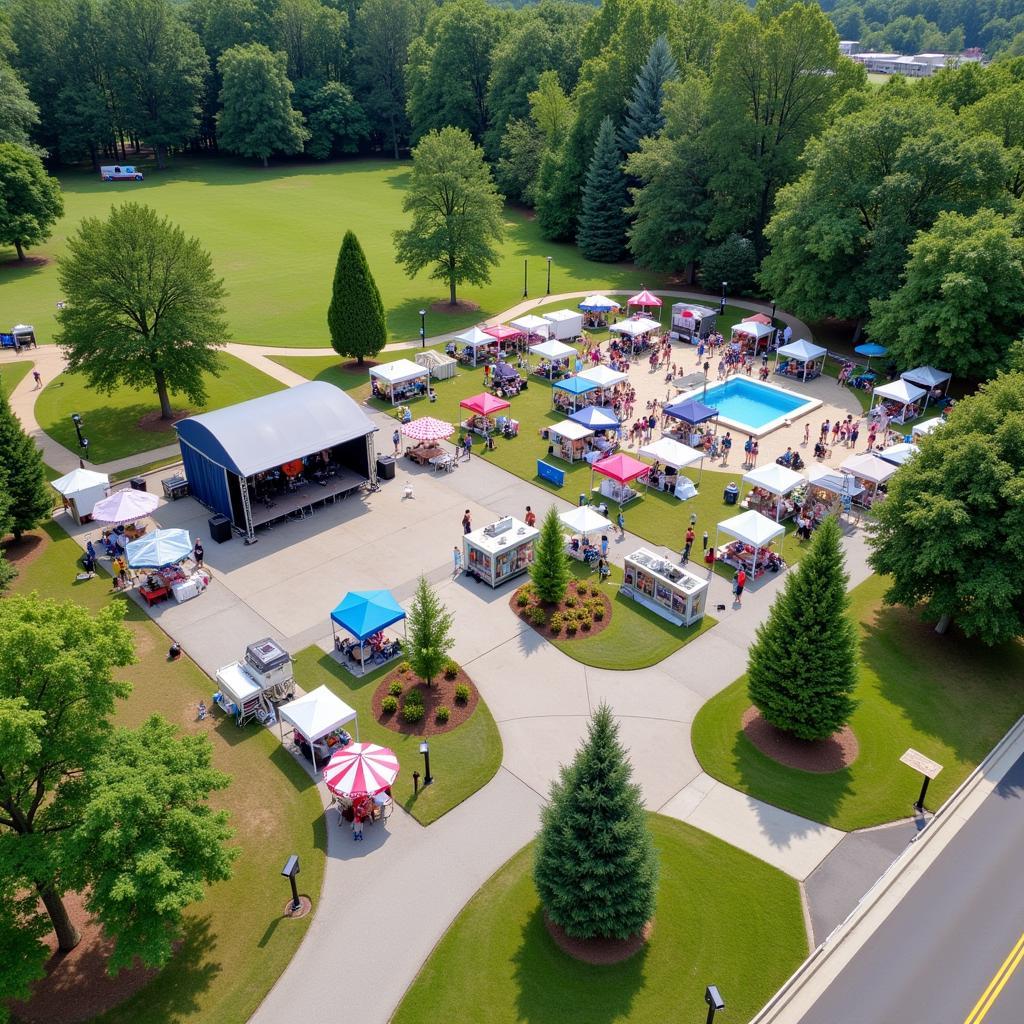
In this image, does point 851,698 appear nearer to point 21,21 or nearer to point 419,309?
point 419,309

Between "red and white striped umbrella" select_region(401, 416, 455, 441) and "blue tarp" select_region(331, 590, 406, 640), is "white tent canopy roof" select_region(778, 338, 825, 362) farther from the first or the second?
"blue tarp" select_region(331, 590, 406, 640)

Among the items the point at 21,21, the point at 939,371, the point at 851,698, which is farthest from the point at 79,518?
the point at 21,21

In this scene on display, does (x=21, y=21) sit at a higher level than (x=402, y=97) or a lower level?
higher

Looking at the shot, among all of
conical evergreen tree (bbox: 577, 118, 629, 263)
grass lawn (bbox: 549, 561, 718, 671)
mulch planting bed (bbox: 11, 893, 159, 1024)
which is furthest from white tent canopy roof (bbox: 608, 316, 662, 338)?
mulch planting bed (bbox: 11, 893, 159, 1024)

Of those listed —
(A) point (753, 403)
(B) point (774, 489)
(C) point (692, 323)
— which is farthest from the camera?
(C) point (692, 323)

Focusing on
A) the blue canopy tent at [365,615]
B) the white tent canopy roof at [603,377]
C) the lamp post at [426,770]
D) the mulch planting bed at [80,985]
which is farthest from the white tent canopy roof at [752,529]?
the mulch planting bed at [80,985]

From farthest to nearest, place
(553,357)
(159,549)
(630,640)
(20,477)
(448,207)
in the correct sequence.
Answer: (448,207)
(553,357)
(20,477)
(159,549)
(630,640)

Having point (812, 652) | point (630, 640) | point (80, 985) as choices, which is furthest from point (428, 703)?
point (812, 652)

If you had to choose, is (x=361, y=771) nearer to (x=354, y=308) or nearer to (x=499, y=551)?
(x=499, y=551)
